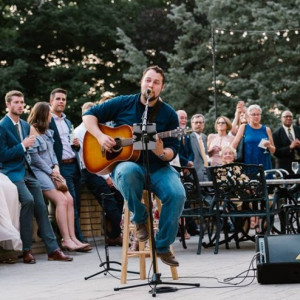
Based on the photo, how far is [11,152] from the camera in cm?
1115

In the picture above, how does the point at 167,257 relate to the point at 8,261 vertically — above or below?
above

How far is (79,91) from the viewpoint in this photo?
1362 inches

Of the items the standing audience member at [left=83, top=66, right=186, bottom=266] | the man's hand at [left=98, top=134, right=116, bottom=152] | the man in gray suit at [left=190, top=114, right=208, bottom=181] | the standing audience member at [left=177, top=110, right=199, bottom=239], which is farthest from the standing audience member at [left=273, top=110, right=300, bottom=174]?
the man's hand at [left=98, top=134, right=116, bottom=152]

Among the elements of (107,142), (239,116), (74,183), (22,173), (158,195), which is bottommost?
(74,183)

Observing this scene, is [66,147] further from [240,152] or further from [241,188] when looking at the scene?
[240,152]

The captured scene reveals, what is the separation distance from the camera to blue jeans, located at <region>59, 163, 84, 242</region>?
40.9ft

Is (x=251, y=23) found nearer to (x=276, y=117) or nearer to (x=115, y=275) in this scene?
(x=276, y=117)

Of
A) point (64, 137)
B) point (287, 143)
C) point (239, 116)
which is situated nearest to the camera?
point (64, 137)

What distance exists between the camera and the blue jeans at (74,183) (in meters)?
12.5

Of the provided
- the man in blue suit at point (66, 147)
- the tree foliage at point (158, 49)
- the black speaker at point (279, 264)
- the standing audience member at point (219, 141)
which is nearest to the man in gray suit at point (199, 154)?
the standing audience member at point (219, 141)

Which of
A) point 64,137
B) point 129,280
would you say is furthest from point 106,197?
point 129,280

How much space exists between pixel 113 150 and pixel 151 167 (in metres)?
0.35

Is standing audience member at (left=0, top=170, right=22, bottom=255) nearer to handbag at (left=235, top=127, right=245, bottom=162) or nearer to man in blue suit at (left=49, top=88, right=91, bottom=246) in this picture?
man in blue suit at (left=49, top=88, right=91, bottom=246)

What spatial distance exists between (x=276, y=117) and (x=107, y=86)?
9.12 meters
